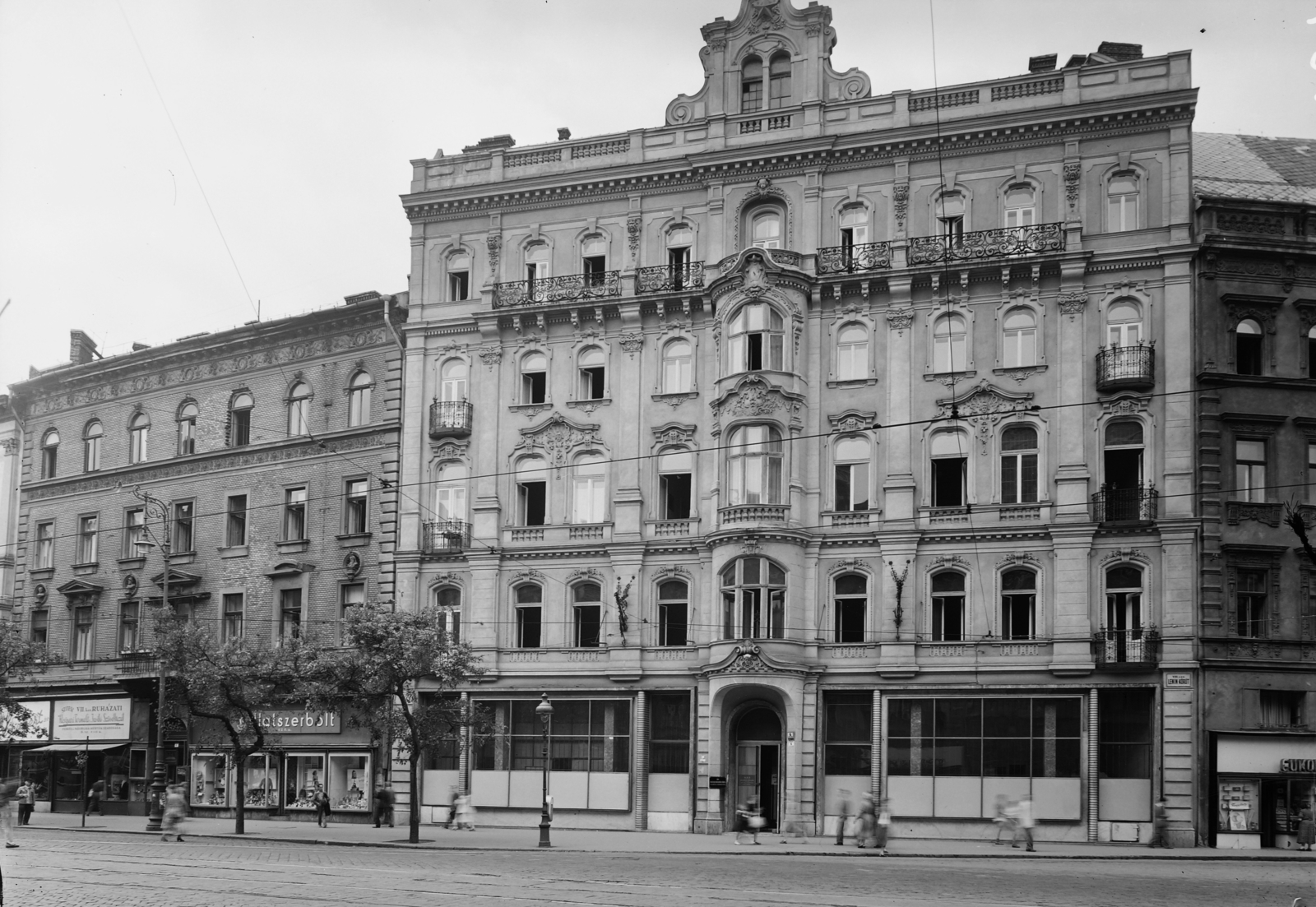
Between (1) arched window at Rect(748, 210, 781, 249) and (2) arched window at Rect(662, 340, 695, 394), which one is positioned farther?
(2) arched window at Rect(662, 340, 695, 394)

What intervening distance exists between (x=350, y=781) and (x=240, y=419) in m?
14.8

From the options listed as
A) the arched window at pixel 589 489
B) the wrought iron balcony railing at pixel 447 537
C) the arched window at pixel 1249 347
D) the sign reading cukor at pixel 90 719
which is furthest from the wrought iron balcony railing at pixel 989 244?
the sign reading cukor at pixel 90 719

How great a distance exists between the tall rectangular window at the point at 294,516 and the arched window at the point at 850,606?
2012cm

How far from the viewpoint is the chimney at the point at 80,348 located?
65125 millimetres

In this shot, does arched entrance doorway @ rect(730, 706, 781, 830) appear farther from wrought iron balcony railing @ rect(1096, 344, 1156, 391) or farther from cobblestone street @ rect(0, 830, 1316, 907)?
wrought iron balcony railing @ rect(1096, 344, 1156, 391)

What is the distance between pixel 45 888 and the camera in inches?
1022

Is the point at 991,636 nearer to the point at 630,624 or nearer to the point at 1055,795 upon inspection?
the point at 1055,795

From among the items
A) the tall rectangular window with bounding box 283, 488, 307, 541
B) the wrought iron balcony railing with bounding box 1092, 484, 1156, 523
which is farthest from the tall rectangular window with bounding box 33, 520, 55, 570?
the wrought iron balcony railing with bounding box 1092, 484, 1156, 523

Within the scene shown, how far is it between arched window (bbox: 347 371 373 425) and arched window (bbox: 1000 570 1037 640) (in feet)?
76.0

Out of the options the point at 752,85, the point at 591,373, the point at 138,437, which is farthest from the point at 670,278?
the point at 138,437

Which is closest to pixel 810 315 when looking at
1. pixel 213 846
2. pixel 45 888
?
pixel 213 846

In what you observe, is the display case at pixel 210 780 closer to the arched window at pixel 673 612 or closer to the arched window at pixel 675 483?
the arched window at pixel 673 612

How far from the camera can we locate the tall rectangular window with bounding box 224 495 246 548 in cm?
5619

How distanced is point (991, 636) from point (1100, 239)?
40.2 ft
